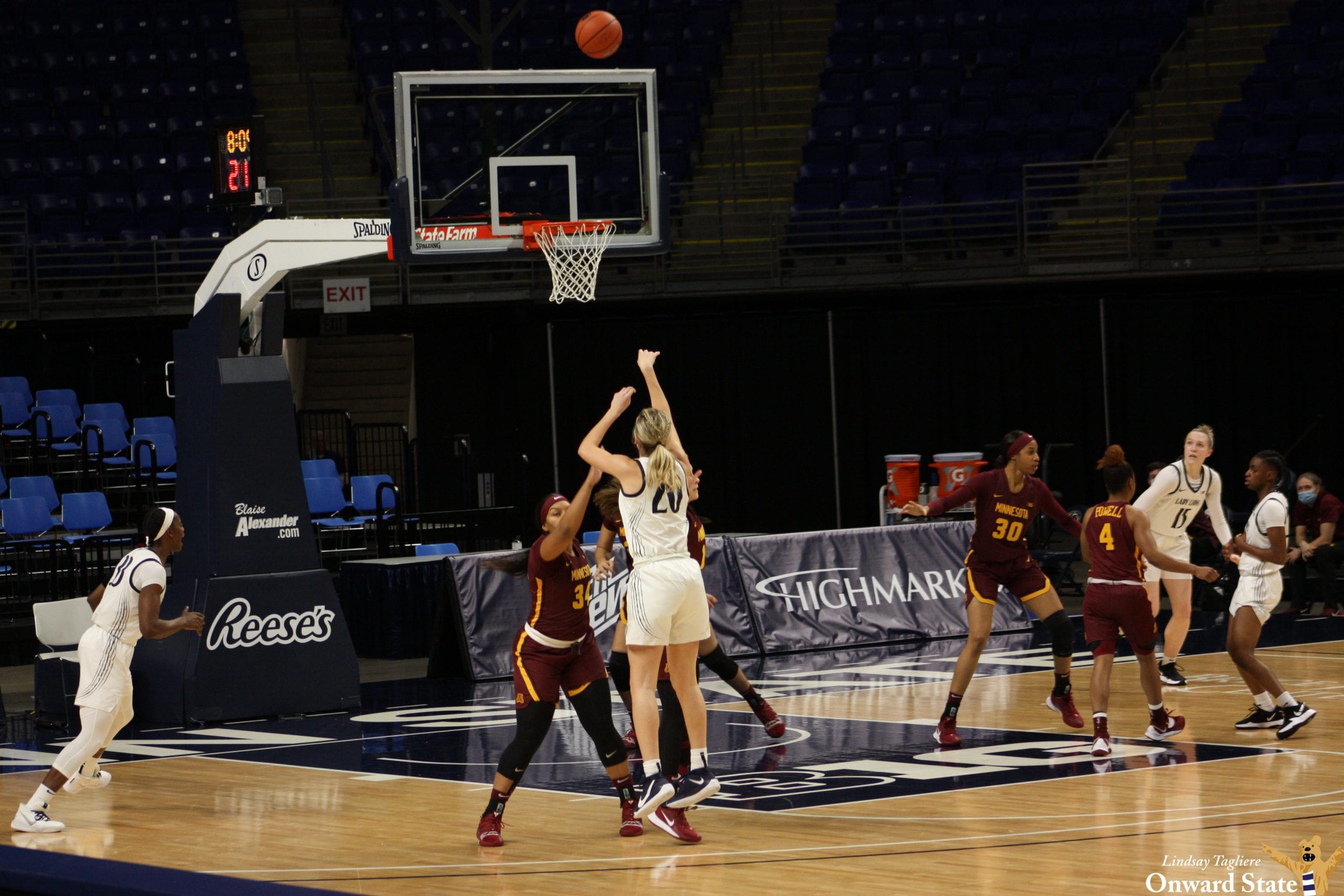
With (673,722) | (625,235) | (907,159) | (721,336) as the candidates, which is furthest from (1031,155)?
(673,722)

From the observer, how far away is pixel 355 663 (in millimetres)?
13266

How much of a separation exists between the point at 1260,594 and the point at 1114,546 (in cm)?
109

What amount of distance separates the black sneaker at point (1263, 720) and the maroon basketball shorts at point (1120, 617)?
1.01 m

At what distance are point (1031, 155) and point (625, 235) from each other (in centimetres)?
1155

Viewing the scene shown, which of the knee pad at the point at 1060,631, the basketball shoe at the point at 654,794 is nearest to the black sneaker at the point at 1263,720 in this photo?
the knee pad at the point at 1060,631

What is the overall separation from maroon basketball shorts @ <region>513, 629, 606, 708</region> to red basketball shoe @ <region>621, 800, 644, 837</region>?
0.62 m

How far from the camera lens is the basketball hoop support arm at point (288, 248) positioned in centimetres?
1254

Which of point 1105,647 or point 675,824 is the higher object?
point 1105,647

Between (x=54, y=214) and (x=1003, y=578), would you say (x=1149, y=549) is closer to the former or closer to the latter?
(x=1003, y=578)

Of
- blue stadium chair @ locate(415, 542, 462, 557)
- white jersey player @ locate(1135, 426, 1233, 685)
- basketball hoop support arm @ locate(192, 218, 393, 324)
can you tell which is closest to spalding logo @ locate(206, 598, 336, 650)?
basketball hoop support arm @ locate(192, 218, 393, 324)

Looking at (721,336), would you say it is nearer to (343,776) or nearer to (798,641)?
(798,641)

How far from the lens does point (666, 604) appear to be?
7965mm

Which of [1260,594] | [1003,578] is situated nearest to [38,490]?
[1003,578]

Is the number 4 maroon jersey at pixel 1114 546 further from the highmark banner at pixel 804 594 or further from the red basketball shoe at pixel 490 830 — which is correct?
the highmark banner at pixel 804 594
